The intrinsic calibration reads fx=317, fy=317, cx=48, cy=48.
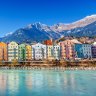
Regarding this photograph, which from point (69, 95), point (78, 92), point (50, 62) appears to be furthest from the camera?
point (50, 62)

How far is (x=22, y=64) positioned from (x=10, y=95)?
128 m

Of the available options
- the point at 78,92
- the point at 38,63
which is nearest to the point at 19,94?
the point at 78,92

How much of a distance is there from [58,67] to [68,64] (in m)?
9.78

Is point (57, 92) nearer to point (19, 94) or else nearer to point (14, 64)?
point (19, 94)

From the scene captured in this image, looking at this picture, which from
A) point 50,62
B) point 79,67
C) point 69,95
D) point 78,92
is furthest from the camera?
point 50,62

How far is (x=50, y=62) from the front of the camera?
186m

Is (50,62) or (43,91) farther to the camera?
(50,62)

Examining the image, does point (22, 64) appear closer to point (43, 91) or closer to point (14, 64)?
point (14, 64)

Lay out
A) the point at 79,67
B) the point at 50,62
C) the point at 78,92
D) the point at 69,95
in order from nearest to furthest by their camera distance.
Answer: the point at 69,95 < the point at 78,92 < the point at 79,67 < the point at 50,62

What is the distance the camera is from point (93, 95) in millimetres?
59469

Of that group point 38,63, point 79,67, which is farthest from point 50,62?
point 79,67

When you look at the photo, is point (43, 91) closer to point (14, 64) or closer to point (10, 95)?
point (10, 95)

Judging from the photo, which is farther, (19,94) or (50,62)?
(50,62)

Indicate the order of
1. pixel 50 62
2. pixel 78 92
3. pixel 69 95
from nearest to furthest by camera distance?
1. pixel 69 95
2. pixel 78 92
3. pixel 50 62
